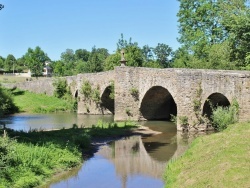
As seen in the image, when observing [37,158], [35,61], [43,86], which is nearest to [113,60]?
[43,86]

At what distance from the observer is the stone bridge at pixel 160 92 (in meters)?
22.6

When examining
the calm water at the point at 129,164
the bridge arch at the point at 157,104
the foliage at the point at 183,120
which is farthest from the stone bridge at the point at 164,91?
the calm water at the point at 129,164

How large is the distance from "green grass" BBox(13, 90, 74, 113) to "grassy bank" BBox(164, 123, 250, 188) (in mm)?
27377

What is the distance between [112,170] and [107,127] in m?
9.51

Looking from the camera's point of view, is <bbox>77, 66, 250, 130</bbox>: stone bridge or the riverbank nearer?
the riverbank

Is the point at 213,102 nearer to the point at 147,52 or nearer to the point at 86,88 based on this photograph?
the point at 86,88

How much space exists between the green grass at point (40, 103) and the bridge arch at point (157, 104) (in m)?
13.8

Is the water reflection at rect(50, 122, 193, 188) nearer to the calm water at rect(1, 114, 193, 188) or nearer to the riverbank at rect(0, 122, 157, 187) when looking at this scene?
the calm water at rect(1, 114, 193, 188)

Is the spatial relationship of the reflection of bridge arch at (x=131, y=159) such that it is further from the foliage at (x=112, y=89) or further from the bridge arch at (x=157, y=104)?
the foliage at (x=112, y=89)

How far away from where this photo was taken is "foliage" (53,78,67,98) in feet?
145

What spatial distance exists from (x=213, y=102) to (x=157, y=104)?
246 inches

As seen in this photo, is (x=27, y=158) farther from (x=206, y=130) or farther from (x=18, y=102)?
(x=18, y=102)

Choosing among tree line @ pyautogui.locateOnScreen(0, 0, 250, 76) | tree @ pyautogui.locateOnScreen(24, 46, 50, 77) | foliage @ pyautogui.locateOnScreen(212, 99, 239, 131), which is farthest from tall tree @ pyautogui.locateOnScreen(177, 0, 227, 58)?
tree @ pyautogui.locateOnScreen(24, 46, 50, 77)

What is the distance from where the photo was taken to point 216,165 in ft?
36.6
